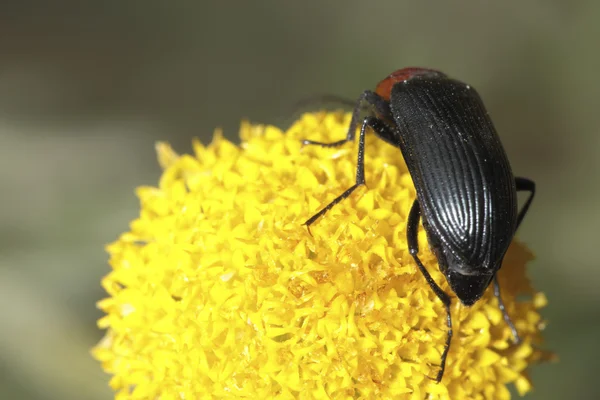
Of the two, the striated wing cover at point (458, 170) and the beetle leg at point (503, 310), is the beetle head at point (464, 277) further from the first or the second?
the beetle leg at point (503, 310)

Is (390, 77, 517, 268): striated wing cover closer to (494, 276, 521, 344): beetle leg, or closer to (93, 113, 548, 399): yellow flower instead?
(93, 113, 548, 399): yellow flower

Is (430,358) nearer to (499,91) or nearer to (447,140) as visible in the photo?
(447,140)

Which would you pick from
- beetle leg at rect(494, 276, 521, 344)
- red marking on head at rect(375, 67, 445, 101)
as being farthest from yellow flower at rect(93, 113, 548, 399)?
red marking on head at rect(375, 67, 445, 101)

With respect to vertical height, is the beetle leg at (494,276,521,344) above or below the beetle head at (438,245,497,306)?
below

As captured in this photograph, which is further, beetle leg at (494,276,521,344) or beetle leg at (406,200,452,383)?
beetle leg at (494,276,521,344)

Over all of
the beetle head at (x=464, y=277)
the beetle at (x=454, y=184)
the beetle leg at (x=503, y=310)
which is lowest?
the beetle leg at (x=503, y=310)

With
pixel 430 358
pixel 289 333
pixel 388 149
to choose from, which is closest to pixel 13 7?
pixel 388 149

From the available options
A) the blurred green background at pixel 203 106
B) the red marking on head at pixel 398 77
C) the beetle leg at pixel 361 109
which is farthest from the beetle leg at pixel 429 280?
the blurred green background at pixel 203 106

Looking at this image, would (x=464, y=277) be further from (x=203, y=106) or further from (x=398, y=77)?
(x=203, y=106)
